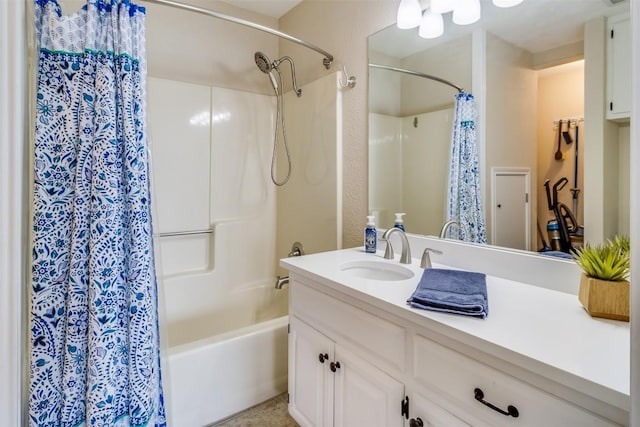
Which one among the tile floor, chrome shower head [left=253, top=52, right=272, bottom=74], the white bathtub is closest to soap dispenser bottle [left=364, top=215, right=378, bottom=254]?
the white bathtub

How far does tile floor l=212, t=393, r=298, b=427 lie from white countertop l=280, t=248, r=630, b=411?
0.99m

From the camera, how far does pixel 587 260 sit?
3.10 ft

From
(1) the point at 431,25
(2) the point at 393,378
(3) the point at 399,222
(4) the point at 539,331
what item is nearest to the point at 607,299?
(4) the point at 539,331

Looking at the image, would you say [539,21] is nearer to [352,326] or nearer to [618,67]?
[618,67]

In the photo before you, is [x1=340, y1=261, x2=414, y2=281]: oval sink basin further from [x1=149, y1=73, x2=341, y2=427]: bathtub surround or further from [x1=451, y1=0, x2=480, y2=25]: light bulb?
[x1=451, y1=0, x2=480, y2=25]: light bulb

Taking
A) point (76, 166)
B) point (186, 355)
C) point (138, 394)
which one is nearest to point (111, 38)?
point (76, 166)

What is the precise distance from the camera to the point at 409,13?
4.87ft

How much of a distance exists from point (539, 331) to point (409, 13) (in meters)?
1.38

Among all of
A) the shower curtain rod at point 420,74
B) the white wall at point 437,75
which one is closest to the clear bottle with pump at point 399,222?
the white wall at point 437,75

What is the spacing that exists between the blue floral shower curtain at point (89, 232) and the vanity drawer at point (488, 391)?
94cm

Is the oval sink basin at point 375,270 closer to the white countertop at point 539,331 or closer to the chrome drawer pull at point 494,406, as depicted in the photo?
the white countertop at point 539,331

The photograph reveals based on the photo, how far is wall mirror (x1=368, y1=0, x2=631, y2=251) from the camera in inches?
40.9

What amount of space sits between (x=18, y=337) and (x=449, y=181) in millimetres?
1612

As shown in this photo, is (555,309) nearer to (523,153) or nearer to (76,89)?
(523,153)
